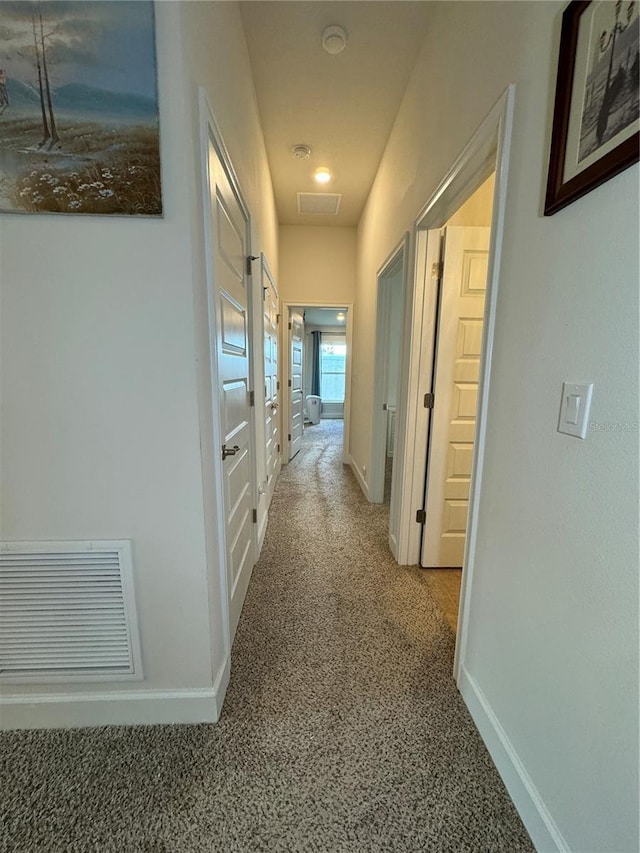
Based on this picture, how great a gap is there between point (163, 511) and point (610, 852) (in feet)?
4.30

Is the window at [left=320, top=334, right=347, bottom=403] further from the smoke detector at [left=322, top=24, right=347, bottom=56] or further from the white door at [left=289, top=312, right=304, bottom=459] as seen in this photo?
the smoke detector at [left=322, top=24, right=347, bottom=56]

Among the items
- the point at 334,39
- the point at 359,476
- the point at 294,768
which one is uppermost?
the point at 334,39

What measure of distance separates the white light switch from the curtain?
743 centimetres

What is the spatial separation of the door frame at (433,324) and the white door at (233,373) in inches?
36.6

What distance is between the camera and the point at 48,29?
82 centimetres

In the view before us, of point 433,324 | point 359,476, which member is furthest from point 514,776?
point 359,476

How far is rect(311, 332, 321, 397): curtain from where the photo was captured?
7.98 meters

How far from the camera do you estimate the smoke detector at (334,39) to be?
160 centimetres

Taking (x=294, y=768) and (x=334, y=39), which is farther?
(x=334, y=39)

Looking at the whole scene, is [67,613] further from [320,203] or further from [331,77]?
[320,203]

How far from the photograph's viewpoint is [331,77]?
1.91m

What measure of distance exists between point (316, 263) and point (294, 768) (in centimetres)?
423

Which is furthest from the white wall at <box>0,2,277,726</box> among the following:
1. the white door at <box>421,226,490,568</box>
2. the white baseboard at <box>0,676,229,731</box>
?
the white door at <box>421,226,490,568</box>

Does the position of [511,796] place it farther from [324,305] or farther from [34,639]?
[324,305]
